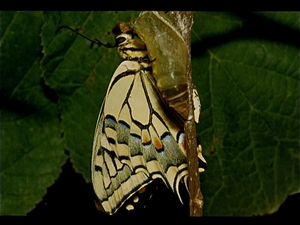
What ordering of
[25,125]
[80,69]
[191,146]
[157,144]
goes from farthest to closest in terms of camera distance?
1. [25,125]
2. [80,69]
3. [157,144]
4. [191,146]

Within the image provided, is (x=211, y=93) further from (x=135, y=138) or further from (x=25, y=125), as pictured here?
(x=25, y=125)

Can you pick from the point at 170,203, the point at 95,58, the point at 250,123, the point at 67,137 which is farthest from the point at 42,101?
the point at 250,123

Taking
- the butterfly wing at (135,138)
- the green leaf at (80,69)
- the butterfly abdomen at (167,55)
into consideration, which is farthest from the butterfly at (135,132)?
the green leaf at (80,69)

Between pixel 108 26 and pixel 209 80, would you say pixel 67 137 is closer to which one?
pixel 108 26

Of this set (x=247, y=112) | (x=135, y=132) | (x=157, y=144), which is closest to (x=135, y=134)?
(x=135, y=132)

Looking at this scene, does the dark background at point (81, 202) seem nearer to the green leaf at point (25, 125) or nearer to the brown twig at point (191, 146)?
the green leaf at point (25, 125)

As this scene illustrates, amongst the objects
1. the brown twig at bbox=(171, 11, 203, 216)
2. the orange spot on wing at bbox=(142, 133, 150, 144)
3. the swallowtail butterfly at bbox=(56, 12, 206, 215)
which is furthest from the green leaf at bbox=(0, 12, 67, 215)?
the brown twig at bbox=(171, 11, 203, 216)

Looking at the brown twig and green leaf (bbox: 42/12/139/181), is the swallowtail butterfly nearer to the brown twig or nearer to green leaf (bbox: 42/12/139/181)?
the brown twig
